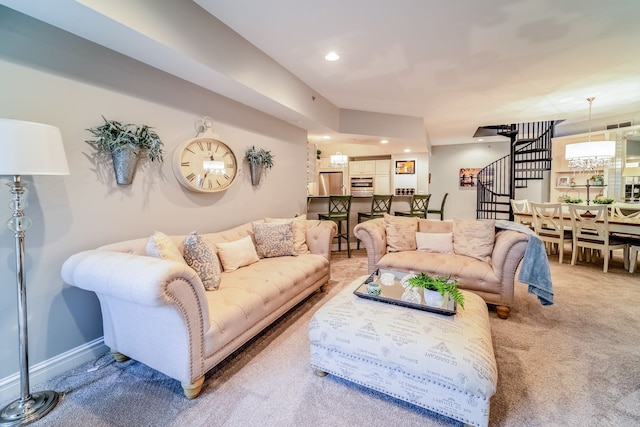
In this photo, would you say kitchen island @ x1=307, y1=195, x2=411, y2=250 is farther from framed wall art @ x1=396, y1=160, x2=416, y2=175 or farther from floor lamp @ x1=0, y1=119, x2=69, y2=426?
floor lamp @ x1=0, y1=119, x2=69, y2=426

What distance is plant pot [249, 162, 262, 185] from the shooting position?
3.49m

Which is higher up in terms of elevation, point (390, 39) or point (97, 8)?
point (390, 39)

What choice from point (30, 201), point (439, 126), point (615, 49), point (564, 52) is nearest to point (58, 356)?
point (30, 201)

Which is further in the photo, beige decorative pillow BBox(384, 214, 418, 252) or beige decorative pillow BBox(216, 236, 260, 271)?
beige decorative pillow BBox(384, 214, 418, 252)

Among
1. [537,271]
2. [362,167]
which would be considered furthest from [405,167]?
[537,271]

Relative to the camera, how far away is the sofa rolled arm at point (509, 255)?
254 cm

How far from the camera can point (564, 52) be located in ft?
9.49

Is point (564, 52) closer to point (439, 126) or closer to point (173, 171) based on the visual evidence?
point (439, 126)

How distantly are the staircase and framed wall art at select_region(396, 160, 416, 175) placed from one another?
76.8 inches

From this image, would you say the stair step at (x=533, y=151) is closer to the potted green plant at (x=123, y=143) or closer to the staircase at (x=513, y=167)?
the staircase at (x=513, y=167)

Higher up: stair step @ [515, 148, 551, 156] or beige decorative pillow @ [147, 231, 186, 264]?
stair step @ [515, 148, 551, 156]

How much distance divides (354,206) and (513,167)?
4.23m

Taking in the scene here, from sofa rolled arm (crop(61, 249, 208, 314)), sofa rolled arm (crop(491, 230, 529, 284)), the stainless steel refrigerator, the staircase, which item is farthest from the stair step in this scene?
sofa rolled arm (crop(61, 249, 208, 314))

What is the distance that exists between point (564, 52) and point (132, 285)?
429cm
